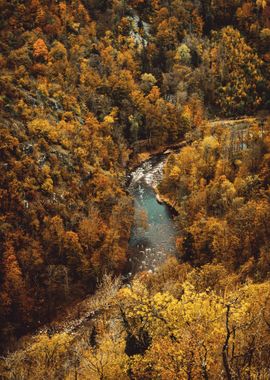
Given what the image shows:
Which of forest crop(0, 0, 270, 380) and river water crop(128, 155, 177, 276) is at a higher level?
forest crop(0, 0, 270, 380)

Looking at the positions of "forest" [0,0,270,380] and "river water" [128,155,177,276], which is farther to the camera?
"river water" [128,155,177,276]

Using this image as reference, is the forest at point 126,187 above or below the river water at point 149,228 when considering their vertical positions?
above

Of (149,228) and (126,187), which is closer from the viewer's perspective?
(149,228)

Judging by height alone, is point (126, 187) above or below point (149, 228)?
above

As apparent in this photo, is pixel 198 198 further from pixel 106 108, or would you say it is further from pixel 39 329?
pixel 106 108

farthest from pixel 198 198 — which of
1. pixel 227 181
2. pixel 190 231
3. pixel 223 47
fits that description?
pixel 223 47

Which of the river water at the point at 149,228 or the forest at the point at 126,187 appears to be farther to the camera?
the river water at the point at 149,228
